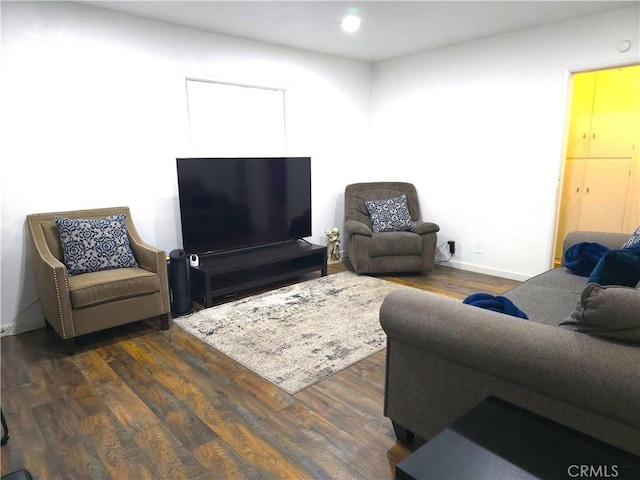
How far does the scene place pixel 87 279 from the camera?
2.89m

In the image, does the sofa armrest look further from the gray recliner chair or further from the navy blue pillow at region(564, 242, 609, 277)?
the gray recliner chair

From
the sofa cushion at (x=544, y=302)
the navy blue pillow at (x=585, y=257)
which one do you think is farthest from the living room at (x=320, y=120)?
the sofa cushion at (x=544, y=302)

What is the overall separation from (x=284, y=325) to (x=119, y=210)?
1.71 metres

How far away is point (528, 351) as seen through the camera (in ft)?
4.42

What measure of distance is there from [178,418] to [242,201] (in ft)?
7.67

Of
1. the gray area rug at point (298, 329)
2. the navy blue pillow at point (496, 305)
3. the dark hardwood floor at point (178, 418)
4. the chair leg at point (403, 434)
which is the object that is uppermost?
the navy blue pillow at point (496, 305)

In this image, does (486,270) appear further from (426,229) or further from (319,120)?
(319,120)

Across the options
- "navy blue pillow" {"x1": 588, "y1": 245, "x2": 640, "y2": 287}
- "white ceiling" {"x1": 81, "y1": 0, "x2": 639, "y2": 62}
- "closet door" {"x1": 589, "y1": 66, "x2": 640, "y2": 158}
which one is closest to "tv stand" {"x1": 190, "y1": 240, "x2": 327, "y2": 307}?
"white ceiling" {"x1": 81, "y1": 0, "x2": 639, "y2": 62}

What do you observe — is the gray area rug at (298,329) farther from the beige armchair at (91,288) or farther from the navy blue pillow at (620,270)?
the navy blue pillow at (620,270)

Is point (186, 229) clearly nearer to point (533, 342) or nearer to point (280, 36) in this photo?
point (280, 36)

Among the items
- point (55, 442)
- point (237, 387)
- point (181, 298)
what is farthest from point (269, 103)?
point (55, 442)

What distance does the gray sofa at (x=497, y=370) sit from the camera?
4.01ft

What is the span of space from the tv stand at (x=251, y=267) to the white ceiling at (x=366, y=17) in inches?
85.1

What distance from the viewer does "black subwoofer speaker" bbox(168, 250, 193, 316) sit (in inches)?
134
